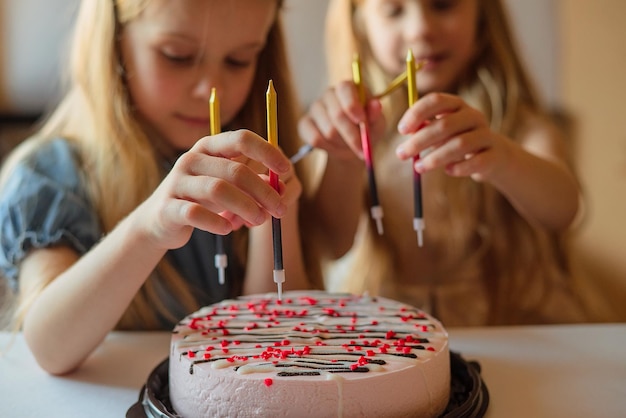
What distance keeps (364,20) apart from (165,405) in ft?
2.72

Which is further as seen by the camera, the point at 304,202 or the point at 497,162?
the point at 304,202

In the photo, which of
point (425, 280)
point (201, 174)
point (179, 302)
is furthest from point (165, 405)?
point (425, 280)

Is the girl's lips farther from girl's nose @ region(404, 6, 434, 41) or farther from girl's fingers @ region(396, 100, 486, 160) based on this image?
girl's nose @ region(404, 6, 434, 41)

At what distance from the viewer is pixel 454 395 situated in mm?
797

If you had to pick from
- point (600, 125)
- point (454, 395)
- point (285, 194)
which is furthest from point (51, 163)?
point (600, 125)

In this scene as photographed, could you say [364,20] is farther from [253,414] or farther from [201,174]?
[253,414]

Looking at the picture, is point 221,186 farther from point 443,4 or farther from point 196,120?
point 443,4

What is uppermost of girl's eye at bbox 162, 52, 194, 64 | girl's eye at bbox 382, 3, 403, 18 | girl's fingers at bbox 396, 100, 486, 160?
girl's eye at bbox 382, 3, 403, 18

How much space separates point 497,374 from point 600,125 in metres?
0.78

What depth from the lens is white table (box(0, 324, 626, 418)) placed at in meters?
0.78

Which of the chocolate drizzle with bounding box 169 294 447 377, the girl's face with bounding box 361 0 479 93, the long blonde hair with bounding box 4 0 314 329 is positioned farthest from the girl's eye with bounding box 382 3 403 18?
the chocolate drizzle with bounding box 169 294 447 377

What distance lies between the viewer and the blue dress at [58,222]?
104 centimetres

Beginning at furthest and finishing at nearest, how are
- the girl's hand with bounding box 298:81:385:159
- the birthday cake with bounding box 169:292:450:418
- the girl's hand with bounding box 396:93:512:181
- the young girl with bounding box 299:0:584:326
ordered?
the young girl with bounding box 299:0:584:326
the girl's hand with bounding box 298:81:385:159
the girl's hand with bounding box 396:93:512:181
the birthday cake with bounding box 169:292:450:418

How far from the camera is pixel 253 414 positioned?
2.19ft
